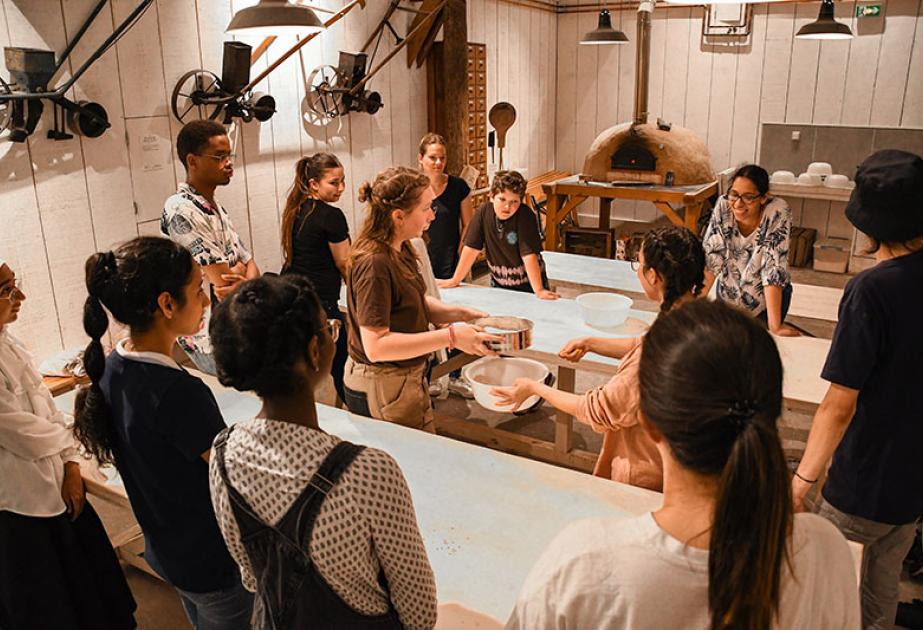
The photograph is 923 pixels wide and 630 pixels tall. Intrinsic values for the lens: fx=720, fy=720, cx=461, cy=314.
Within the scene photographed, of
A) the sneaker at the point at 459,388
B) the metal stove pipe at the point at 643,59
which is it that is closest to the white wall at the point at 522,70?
the metal stove pipe at the point at 643,59

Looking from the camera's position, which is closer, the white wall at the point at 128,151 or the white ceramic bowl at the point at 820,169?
the white wall at the point at 128,151

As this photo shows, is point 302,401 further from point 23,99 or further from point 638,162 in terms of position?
point 638,162

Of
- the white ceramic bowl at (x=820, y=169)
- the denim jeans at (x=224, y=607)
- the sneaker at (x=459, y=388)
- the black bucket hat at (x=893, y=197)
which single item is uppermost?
the black bucket hat at (x=893, y=197)

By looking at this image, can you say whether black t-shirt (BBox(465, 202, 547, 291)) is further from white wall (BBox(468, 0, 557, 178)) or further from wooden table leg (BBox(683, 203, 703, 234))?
white wall (BBox(468, 0, 557, 178))

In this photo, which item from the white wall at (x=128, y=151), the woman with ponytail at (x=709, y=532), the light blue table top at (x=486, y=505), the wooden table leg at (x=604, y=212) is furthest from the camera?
the wooden table leg at (x=604, y=212)

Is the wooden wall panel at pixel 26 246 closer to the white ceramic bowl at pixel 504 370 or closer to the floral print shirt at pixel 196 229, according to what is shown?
the floral print shirt at pixel 196 229

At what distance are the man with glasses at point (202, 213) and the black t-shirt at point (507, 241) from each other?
4.67 ft

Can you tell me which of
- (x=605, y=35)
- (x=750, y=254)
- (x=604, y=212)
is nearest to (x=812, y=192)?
(x=604, y=212)

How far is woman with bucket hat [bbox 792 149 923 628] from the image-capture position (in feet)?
5.34

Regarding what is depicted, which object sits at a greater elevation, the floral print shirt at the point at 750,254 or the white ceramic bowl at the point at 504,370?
the floral print shirt at the point at 750,254

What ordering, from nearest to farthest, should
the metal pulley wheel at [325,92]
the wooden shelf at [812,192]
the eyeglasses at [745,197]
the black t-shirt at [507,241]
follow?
the eyeglasses at [745,197] < the black t-shirt at [507,241] < the metal pulley wheel at [325,92] < the wooden shelf at [812,192]

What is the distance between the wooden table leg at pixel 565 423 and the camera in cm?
341

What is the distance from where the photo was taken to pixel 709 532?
865 millimetres

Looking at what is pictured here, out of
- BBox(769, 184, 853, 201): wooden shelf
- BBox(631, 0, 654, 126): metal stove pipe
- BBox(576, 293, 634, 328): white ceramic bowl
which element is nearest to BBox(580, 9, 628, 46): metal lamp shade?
BBox(631, 0, 654, 126): metal stove pipe
